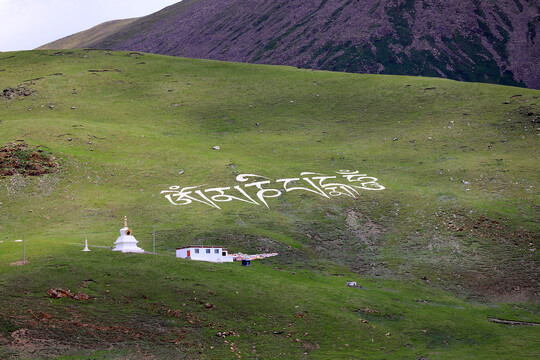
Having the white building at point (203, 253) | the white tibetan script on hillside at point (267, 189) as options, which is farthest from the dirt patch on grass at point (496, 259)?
the white building at point (203, 253)

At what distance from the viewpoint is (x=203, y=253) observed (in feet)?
199

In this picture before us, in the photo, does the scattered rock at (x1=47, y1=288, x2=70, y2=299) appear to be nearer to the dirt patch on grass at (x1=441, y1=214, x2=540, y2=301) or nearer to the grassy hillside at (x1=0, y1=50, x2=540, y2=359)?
the grassy hillside at (x1=0, y1=50, x2=540, y2=359)

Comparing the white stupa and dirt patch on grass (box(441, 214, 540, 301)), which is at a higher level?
the white stupa

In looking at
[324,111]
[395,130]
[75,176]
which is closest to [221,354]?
[75,176]

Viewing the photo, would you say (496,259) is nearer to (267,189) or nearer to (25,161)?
(267,189)

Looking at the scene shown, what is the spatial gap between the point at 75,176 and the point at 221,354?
161 ft

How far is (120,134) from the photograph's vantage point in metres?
103

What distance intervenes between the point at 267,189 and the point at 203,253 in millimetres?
24296

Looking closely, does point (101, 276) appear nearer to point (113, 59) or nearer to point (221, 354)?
point (221, 354)

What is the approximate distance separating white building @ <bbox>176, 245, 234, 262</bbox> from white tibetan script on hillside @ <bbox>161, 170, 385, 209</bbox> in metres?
16.5

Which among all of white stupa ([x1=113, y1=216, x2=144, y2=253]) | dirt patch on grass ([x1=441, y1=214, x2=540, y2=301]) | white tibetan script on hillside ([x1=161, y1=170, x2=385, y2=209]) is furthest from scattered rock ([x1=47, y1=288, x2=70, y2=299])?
dirt patch on grass ([x1=441, y1=214, x2=540, y2=301])

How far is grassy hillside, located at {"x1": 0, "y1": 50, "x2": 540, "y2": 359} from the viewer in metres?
46.1

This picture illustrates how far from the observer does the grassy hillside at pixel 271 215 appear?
46.1 metres

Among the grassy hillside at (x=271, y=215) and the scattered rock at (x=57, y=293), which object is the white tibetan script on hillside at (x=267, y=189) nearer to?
the grassy hillside at (x=271, y=215)
